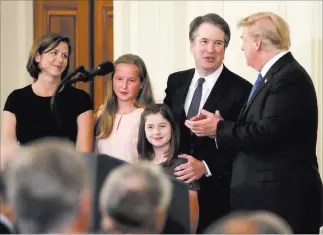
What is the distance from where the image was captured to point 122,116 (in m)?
3.12

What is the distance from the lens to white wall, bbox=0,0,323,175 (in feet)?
15.1

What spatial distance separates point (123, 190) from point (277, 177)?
2272 millimetres

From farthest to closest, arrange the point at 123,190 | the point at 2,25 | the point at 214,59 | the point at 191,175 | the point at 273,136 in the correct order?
the point at 2,25 < the point at 214,59 < the point at 191,175 < the point at 273,136 < the point at 123,190

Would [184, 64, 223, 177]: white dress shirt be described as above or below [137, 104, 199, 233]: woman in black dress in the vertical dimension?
above

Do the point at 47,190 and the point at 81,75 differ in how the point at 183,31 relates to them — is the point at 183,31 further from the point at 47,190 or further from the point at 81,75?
the point at 47,190

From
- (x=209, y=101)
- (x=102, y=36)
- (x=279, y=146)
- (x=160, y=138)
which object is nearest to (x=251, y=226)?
(x=279, y=146)

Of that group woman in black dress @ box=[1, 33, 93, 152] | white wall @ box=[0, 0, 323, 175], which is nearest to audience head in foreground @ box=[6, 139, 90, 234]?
woman in black dress @ box=[1, 33, 93, 152]

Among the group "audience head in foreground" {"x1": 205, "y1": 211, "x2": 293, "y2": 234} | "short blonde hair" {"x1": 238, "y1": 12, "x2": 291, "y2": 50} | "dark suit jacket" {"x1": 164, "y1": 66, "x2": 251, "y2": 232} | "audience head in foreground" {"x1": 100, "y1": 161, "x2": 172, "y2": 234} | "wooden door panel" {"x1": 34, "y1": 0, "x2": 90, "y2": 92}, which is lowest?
"dark suit jacket" {"x1": 164, "y1": 66, "x2": 251, "y2": 232}

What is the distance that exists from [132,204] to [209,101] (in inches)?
101

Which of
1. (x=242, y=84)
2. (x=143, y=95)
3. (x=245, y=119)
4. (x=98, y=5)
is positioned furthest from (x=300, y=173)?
(x=98, y=5)

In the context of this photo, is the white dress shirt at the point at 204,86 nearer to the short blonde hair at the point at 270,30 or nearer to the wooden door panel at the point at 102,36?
the short blonde hair at the point at 270,30

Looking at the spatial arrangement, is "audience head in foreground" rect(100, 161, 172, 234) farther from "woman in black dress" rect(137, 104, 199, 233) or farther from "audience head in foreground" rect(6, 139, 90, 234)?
"woman in black dress" rect(137, 104, 199, 233)

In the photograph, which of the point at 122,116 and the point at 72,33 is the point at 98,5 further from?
the point at 122,116

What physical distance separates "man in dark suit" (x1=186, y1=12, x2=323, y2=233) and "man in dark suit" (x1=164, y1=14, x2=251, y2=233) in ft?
0.67
